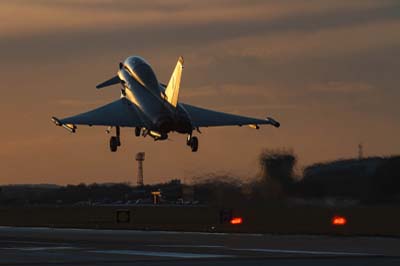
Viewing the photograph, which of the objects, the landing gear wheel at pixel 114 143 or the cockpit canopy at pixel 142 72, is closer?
the landing gear wheel at pixel 114 143

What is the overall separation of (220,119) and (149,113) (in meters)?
9.96

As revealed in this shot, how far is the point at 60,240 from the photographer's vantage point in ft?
185

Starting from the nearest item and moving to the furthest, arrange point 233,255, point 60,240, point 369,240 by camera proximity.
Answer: point 233,255 < point 369,240 < point 60,240

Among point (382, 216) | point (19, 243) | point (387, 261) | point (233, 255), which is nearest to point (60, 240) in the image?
point (19, 243)

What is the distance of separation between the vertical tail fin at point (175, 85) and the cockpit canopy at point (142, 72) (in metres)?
6.42

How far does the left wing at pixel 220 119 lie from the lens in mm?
94312

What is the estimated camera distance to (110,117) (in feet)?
313

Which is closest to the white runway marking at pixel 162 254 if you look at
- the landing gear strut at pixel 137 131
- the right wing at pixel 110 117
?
the right wing at pixel 110 117

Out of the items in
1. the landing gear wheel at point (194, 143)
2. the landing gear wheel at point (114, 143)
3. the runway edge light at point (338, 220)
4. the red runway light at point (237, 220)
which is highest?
the landing gear wheel at point (114, 143)

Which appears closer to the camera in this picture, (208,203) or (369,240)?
(369,240)

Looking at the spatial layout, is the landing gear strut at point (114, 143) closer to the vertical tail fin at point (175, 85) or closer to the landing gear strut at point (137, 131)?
the landing gear strut at point (137, 131)

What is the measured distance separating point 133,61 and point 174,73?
1644 cm

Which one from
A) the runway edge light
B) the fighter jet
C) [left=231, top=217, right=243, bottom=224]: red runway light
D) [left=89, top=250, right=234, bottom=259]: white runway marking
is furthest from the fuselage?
[left=89, top=250, right=234, bottom=259]: white runway marking

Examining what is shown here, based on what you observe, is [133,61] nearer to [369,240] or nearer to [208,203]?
[208,203]
